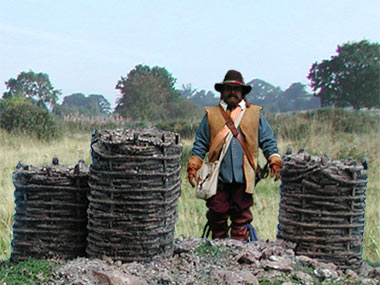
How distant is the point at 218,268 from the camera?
4156 mm

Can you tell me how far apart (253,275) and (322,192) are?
1203 mm

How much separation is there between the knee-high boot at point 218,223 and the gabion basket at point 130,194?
100 centimetres

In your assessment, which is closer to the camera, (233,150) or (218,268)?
(218,268)

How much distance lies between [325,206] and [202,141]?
1.32 meters

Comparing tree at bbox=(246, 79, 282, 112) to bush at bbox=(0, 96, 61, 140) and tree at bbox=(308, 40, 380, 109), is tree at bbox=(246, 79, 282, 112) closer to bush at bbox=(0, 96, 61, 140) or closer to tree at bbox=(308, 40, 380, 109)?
tree at bbox=(308, 40, 380, 109)

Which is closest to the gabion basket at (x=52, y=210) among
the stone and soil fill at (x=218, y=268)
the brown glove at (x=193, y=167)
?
the stone and soil fill at (x=218, y=268)

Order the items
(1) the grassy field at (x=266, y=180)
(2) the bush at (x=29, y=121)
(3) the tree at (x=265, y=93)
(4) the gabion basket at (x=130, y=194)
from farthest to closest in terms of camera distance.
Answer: (3) the tree at (x=265, y=93) < (2) the bush at (x=29, y=121) < (1) the grassy field at (x=266, y=180) < (4) the gabion basket at (x=130, y=194)

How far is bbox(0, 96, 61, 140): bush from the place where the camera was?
16153 millimetres

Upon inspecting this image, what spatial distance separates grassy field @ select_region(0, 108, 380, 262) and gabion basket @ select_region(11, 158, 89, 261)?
1755mm

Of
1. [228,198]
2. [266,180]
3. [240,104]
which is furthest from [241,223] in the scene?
[266,180]

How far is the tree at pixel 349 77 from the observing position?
3014 centimetres

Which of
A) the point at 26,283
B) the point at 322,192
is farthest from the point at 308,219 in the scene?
the point at 26,283

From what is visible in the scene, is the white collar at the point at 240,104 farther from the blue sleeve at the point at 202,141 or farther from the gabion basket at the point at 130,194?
the gabion basket at the point at 130,194

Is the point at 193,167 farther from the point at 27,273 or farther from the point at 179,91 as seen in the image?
the point at 179,91
